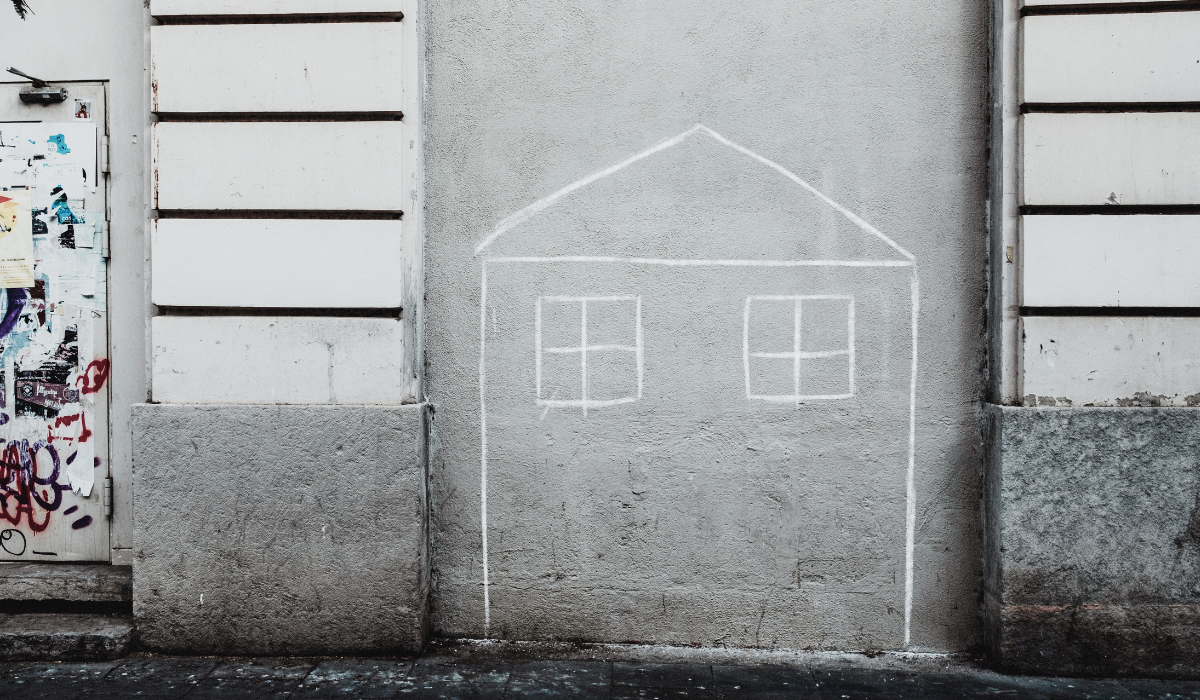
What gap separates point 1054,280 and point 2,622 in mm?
5133

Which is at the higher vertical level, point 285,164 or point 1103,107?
point 1103,107

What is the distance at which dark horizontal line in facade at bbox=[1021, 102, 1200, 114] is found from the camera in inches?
135

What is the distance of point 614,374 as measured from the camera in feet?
12.3

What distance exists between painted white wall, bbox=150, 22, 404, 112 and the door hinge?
1.85m

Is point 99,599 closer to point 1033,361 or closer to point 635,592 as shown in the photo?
point 635,592

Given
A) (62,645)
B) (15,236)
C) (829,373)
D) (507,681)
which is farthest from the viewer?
(15,236)

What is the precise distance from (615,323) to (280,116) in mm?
1835

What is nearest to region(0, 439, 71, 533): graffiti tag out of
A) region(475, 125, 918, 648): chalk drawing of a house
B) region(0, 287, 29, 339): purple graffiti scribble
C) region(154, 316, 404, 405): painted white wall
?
region(0, 287, 29, 339): purple graffiti scribble

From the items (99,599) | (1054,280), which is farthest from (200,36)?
(1054,280)

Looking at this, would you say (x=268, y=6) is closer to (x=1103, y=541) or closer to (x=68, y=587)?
(x=68, y=587)

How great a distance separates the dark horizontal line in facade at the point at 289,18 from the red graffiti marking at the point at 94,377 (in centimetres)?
171

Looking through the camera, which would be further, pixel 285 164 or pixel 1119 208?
pixel 285 164

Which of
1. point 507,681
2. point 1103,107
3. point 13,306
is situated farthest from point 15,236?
point 1103,107

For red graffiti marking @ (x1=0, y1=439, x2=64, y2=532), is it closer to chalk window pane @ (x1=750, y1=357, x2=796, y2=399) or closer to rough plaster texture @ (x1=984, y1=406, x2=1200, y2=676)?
chalk window pane @ (x1=750, y1=357, x2=796, y2=399)
